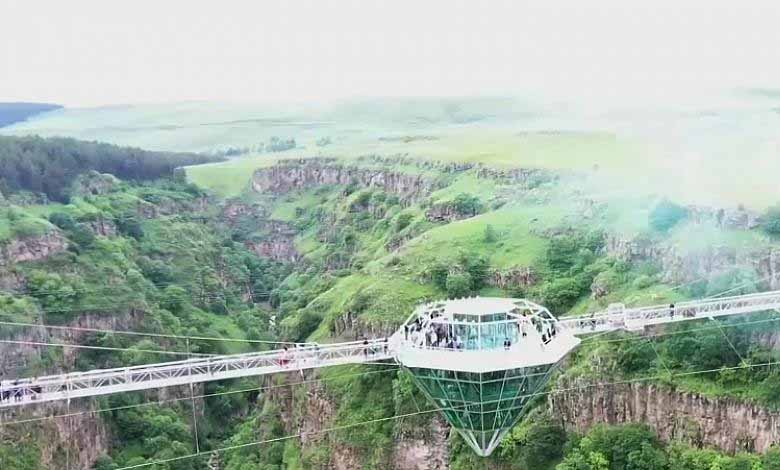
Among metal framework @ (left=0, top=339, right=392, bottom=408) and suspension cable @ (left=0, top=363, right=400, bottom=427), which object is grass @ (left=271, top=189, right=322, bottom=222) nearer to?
suspension cable @ (left=0, top=363, right=400, bottom=427)

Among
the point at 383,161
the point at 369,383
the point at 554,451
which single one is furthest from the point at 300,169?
the point at 554,451

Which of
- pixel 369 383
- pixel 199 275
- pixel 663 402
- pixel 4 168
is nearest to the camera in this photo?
pixel 663 402

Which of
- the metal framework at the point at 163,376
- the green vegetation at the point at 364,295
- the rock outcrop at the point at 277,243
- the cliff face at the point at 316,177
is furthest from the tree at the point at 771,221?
the rock outcrop at the point at 277,243

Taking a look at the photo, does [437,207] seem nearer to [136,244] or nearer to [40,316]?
[136,244]

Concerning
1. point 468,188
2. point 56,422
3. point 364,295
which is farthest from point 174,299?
point 468,188

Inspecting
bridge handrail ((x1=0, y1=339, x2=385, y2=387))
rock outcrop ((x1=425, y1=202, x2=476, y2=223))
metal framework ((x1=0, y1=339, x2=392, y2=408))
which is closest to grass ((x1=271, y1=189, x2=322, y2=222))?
rock outcrop ((x1=425, y1=202, x2=476, y2=223))

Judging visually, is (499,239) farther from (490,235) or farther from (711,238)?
(711,238)
